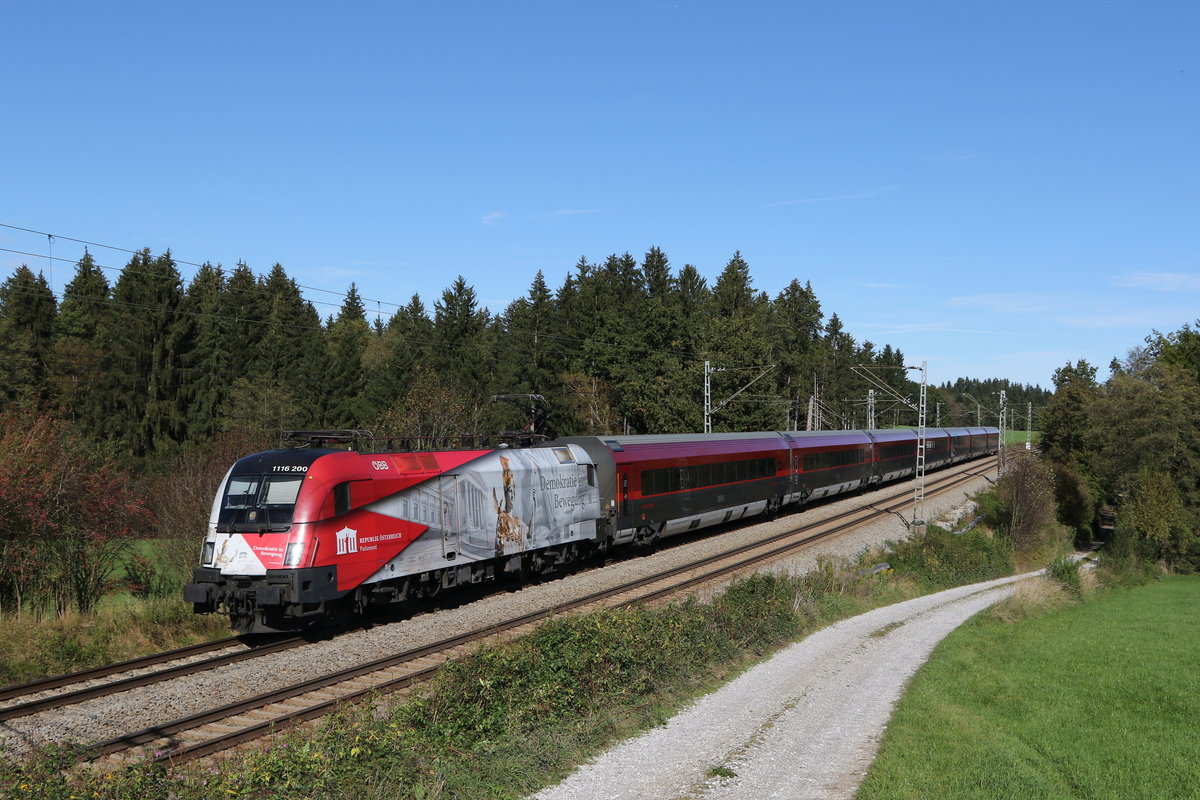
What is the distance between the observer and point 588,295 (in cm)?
8712

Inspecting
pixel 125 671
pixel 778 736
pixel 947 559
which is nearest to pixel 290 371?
pixel 947 559

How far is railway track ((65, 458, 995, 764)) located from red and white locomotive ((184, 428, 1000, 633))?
2056 mm

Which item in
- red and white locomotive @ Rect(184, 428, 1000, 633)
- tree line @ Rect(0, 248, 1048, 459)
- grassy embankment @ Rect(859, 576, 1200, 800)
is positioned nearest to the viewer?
grassy embankment @ Rect(859, 576, 1200, 800)

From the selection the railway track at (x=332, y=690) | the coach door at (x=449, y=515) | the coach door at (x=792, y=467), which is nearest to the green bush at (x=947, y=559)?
the coach door at (x=792, y=467)

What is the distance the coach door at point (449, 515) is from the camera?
1962 centimetres

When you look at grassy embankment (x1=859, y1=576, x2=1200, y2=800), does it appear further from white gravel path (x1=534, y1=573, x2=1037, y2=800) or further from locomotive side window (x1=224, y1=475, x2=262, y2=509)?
locomotive side window (x1=224, y1=475, x2=262, y2=509)

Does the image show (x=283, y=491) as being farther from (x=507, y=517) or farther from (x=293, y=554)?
(x=507, y=517)

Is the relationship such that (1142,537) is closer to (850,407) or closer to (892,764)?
(892,764)

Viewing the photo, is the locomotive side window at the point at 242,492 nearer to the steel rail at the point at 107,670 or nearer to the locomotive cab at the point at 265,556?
the locomotive cab at the point at 265,556

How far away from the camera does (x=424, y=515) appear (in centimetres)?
1909

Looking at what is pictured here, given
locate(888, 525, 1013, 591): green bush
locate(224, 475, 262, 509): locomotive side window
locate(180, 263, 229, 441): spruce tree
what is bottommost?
locate(888, 525, 1013, 591): green bush

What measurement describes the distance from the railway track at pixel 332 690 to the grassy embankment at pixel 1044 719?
258 inches

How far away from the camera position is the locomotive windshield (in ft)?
53.3

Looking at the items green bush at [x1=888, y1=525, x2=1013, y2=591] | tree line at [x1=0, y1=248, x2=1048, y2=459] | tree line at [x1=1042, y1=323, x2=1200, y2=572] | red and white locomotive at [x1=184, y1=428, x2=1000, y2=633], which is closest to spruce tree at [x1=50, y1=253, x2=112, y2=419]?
tree line at [x1=0, y1=248, x2=1048, y2=459]
